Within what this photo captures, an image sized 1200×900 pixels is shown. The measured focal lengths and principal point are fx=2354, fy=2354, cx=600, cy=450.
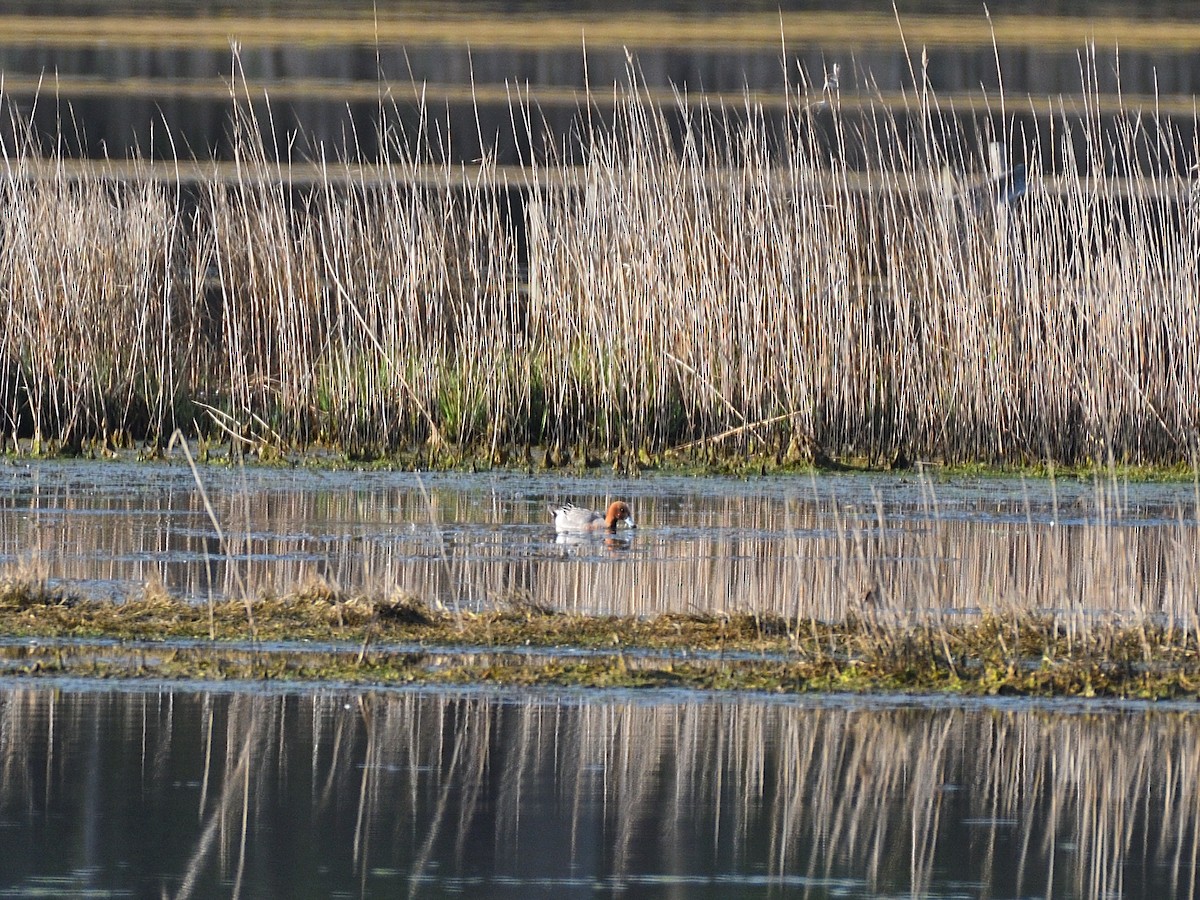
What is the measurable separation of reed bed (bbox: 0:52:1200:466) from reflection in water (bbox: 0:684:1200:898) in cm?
632

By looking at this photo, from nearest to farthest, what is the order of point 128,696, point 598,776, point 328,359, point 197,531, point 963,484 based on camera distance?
point 598,776
point 128,696
point 197,531
point 963,484
point 328,359

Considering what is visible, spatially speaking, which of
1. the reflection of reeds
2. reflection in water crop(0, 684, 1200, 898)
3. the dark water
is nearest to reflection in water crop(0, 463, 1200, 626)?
the reflection of reeds

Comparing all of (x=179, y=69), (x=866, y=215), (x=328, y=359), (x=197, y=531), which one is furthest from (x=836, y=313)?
(x=179, y=69)

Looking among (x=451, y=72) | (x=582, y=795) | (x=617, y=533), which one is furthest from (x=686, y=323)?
(x=451, y=72)

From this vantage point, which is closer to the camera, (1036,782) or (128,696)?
(1036,782)

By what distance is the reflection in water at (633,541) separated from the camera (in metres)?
7.54

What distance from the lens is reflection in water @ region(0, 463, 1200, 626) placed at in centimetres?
754

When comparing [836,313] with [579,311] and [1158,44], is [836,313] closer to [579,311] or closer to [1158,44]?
[579,311]

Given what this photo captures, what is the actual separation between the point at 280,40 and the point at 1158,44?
36.0 ft

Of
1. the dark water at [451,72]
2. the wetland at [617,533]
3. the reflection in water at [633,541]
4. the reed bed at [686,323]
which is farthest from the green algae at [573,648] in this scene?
the dark water at [451,72]

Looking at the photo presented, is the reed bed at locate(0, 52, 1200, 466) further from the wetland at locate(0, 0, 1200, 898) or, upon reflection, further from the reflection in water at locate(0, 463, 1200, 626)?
the reflection in water at locate(0, 463, 1200, 626)

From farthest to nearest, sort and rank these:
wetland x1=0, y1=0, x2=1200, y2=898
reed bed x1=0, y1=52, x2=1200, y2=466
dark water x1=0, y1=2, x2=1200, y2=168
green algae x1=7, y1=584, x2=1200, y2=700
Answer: dark water x1=0, y1=2, x2=1200, y2=168 < reed bed x1=0, y1=52, x2=1200, y2=466 < green algae x1=7, y1=584, x2=1200, y2=700 < wetland x1=0, y1=0, x2=1200, y2=898

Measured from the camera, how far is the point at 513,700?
5910 mm

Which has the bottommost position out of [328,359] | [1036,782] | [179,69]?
[1036,782]
